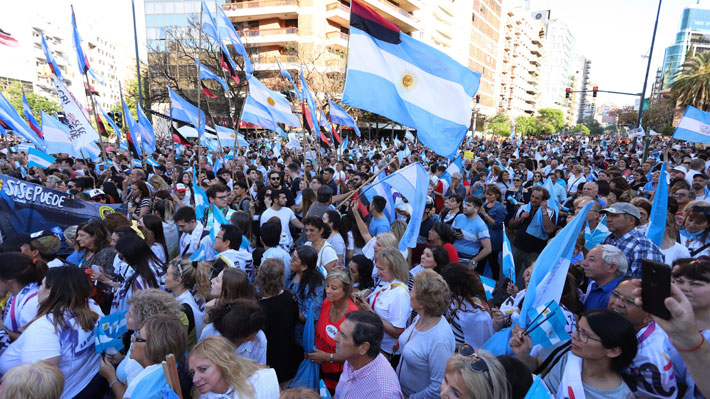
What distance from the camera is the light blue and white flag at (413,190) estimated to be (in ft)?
13.8

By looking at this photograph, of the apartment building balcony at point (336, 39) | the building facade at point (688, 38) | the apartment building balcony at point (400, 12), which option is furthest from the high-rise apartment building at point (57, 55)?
the building facade at point (688, 38)

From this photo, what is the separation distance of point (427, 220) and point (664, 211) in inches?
107

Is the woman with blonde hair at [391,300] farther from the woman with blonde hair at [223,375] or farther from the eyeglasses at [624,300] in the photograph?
the eyeglasses at [624,300]

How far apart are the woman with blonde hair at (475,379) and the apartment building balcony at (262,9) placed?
4388cm

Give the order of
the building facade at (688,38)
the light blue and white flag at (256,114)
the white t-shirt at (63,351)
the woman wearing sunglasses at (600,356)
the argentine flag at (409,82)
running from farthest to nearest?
the building facade at (688,38), the light blue and white flag at (256,114), the argentine flag at (409,82), the white t-shirt at (63,351), the woman wearing sunglasses at (600,356)

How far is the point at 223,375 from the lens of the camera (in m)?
2.18

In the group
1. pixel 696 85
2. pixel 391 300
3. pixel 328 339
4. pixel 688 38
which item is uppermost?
pixel 688 38

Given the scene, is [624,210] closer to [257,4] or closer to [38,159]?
[38,159]

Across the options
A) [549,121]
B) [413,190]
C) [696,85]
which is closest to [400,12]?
[696,85]

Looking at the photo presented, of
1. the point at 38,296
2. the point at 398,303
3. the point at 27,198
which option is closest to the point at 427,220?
the point at 398,303

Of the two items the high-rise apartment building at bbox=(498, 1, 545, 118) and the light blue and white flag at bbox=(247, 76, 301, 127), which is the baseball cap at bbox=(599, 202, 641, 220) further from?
the high-rise apartment building at bbox=(498, 1, 545, 118)

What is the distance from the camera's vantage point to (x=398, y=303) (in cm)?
327

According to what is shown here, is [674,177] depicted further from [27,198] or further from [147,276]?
[27,198]

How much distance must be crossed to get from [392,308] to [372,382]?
892 mm
